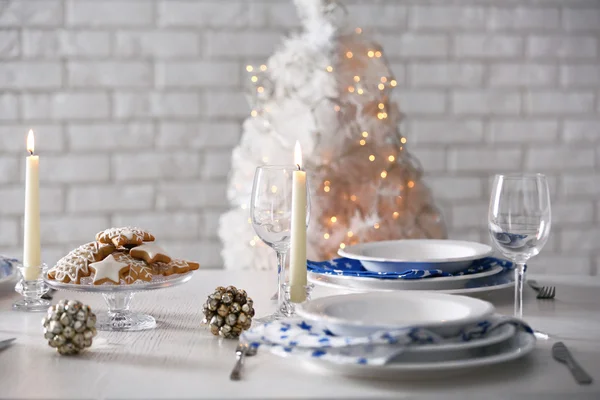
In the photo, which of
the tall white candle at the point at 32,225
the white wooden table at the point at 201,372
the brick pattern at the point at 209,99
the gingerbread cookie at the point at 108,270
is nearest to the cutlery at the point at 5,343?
the white wooden table at the point at 201,372

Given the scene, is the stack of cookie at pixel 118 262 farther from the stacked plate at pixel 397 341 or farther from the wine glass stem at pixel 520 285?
the wine glass stem at pixel 520 285

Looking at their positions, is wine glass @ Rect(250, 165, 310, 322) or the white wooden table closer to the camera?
the white wooden table

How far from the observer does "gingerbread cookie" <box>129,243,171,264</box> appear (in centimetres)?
110

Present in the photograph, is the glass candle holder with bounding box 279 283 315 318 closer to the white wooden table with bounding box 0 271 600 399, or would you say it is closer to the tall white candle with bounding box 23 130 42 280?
the white wooden table with bounding box 0 271 600 399

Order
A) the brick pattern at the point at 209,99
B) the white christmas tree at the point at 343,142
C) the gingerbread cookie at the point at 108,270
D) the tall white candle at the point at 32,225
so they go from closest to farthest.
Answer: the gingerbread cookie at the point at 108,270 < the tall white candle at the point at 32,225 < the white christmas tree at the point at 343,142 < the brick pattern at the point at 209,99

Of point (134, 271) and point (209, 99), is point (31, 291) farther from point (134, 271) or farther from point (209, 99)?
point (209, 99)

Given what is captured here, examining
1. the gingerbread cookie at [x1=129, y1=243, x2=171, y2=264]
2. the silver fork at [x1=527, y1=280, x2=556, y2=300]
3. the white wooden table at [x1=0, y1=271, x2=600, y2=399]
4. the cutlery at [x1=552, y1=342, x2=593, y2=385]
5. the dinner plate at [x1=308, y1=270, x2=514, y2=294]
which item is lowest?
the white wooden table at [x1=0, y1=271, x2=600, y2=399]

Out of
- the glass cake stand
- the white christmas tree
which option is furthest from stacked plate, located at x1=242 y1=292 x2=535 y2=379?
the white christmas tree

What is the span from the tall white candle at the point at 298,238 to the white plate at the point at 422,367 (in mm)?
206

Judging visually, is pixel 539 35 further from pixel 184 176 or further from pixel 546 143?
pixel 184 176

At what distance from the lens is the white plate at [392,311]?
86 cm

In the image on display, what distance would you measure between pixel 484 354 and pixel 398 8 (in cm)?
198

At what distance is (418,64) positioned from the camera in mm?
2711

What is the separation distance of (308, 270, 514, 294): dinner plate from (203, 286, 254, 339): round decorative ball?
248 millimetres
